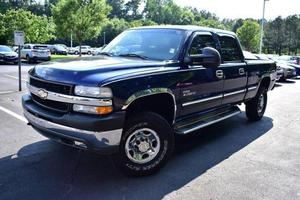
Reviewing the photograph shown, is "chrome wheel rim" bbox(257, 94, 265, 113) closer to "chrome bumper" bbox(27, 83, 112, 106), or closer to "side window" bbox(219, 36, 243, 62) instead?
"side window" bbox(219, 36, 243, 62)

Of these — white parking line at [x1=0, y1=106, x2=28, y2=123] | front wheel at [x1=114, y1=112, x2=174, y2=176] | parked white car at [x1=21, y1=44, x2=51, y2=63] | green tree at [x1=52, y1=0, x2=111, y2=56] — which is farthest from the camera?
green tree at [x1=52, y1=0, x2=111, y2=56]

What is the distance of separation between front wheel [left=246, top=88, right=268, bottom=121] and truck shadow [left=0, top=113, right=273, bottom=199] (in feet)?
5.90

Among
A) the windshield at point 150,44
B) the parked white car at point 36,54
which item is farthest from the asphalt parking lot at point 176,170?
the parked white car at point 36,54

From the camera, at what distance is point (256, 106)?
7.48 meters

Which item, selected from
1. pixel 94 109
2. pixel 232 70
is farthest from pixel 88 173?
pixel 232 70

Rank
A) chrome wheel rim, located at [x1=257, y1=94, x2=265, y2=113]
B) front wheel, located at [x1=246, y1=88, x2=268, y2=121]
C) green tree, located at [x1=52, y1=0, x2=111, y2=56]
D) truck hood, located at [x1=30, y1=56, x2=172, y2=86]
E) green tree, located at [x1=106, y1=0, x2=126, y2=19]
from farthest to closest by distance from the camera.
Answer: green tree, located at [x1=106, y1=0, x2=126, y2=19]
green tree, located at [x1=52, y1=0, x2=111, y2=56]
chrome wheel rim, located at [x1=257, y1=94, x2=265, y2=113]
front wheel, located at [x1=246, y1=88, x2=268, y2=121]
truck hood, located at [x1=30, y1=56, x2=172, y2=86]

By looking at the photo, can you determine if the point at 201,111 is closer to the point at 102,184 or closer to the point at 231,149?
the point at 231,149

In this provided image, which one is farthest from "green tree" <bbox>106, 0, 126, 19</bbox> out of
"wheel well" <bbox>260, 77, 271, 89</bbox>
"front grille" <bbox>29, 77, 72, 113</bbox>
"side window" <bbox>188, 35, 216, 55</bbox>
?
"front grille" <bbox>29, 77, 72, 113</bbox>

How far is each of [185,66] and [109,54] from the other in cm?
128

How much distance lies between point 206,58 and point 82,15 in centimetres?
2929

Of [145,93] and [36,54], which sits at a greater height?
[36,54]

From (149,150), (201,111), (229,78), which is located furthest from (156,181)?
(229,78)

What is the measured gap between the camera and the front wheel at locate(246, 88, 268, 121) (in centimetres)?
745

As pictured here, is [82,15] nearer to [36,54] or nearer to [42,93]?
[36,54]
